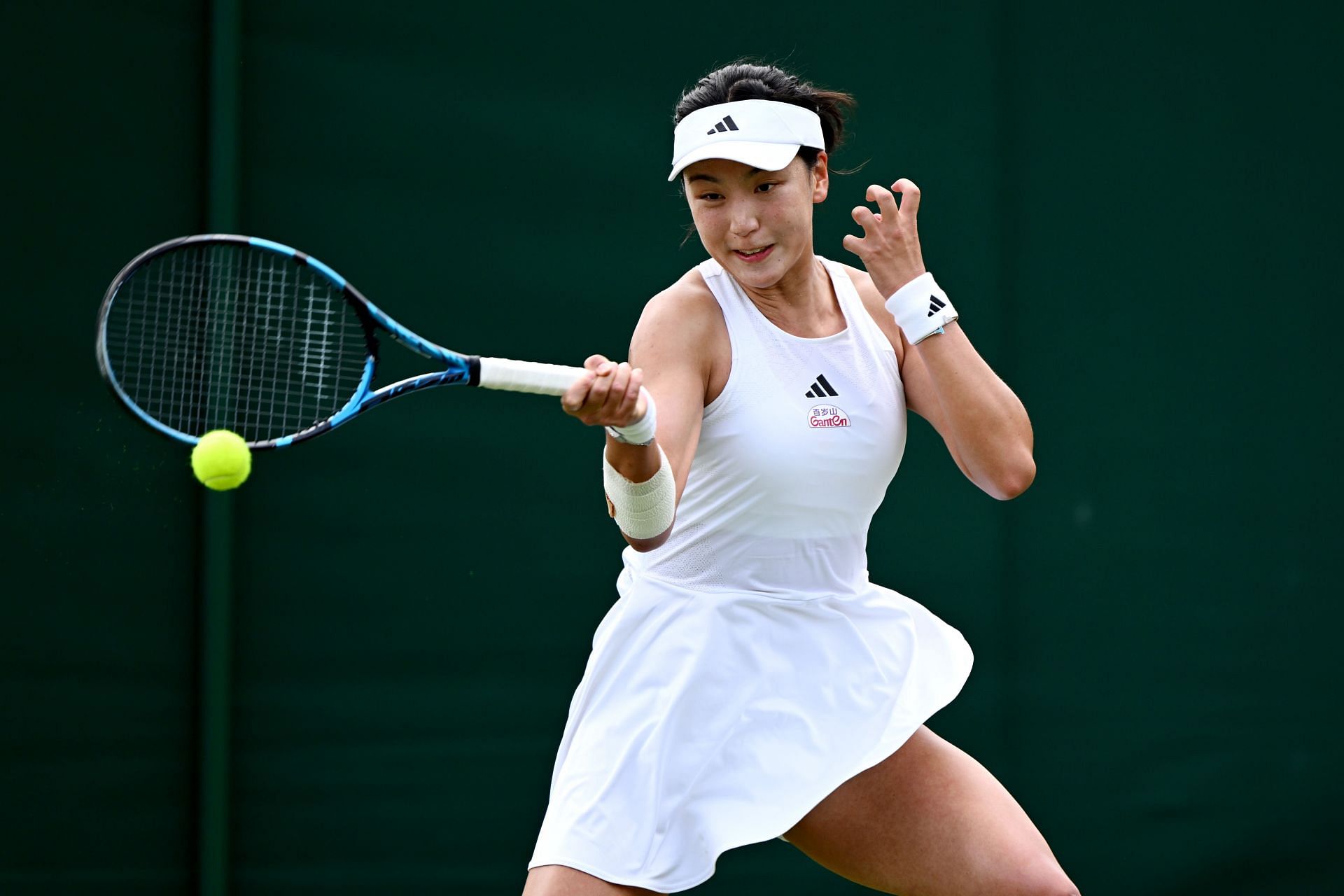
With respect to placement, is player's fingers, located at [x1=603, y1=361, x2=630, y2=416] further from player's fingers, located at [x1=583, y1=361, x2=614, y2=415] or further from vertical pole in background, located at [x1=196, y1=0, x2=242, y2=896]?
vertical pole in background, located at [x1=196, y1=0, x2=242, y2=896]

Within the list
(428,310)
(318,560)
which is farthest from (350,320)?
(318,560)

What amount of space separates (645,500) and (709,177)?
0.54m

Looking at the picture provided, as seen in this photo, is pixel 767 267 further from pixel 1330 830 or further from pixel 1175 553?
pixel 1330 830

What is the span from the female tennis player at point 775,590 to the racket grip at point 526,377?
0.26 meters

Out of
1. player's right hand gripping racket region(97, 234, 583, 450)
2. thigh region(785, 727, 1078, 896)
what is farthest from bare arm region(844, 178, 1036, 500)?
player's right hand gripping racket region(97, 234, 583, 450)

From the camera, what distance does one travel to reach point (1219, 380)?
3.66 metres

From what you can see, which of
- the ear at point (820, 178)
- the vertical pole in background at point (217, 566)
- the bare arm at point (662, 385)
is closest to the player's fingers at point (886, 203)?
the ear at point (820, 178)

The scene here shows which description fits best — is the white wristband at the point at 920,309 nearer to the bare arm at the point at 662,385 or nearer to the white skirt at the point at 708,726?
the bare arm at the point at 662,385

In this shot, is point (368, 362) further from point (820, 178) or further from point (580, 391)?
point (820, 178)

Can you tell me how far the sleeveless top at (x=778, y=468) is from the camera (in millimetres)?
2191

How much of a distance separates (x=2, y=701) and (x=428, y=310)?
1088 mm

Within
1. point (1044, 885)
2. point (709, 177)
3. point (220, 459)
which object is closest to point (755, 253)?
point (709, 177)

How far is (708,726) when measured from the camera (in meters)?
2.18

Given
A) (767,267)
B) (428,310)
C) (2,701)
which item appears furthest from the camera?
(428,310)
